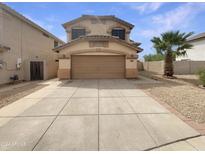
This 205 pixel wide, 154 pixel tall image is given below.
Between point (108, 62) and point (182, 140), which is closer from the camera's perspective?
point (182, 140)

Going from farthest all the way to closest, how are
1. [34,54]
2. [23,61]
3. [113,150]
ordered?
1. [34,54]
2. [23,61]
3. [113,150]

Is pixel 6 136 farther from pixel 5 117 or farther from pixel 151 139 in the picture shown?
pixel 151 139

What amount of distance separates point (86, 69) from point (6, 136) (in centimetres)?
1265

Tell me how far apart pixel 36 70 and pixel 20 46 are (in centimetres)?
293

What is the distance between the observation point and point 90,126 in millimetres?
5148

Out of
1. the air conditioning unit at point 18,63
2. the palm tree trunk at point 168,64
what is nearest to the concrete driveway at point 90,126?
the air conditioning unit at point 18,63

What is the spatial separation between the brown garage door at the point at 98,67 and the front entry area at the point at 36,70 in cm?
442

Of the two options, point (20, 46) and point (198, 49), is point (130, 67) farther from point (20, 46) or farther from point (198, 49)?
point (198, 49)

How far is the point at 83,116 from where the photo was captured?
6.04m

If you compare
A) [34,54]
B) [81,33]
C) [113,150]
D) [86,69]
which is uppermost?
[81,33]

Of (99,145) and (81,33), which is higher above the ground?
(81,33)

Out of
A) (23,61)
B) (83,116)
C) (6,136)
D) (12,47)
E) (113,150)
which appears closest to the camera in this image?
(113,150)

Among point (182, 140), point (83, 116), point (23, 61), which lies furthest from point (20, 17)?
point (182, 140)

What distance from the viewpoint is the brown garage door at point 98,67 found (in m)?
16.9
